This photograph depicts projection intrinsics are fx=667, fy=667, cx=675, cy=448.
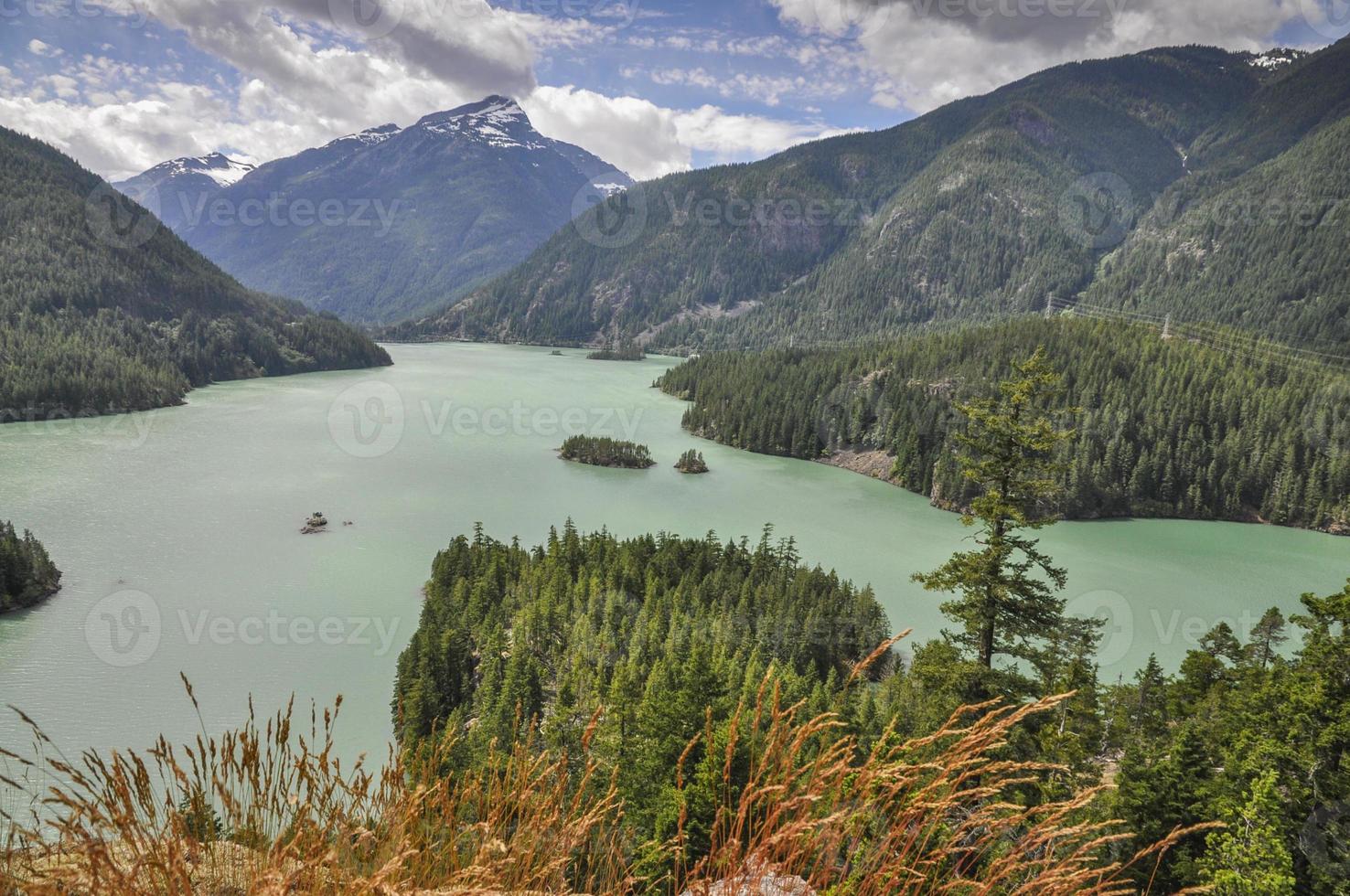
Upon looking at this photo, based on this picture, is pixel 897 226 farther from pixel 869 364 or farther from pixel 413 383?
pixel 413 383

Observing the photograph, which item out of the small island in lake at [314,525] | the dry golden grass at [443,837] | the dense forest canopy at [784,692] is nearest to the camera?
the dry golden grass at [443,837]

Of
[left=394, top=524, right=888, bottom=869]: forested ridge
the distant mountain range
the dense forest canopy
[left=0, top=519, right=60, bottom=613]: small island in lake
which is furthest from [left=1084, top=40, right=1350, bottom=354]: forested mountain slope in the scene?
[left=0, top=519, right=60, bottom=613]: small island in lake

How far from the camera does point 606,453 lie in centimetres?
5372

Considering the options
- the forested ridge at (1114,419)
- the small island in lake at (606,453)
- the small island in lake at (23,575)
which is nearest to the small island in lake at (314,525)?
the small island in lake at (23,575)

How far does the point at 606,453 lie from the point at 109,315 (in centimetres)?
7984

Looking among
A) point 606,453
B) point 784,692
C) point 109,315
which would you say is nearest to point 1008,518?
point 784,692

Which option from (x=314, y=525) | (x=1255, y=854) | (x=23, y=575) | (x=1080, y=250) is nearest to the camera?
(x=1255, y=854)

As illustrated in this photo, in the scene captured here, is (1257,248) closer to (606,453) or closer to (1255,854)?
(606,453)

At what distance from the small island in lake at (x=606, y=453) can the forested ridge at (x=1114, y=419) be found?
52.9 ft

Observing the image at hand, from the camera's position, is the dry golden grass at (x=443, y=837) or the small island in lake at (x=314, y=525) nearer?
the dry golden grass at (x=443, y=837)

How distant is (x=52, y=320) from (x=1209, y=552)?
4644 inches

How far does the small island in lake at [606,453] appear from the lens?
5341 cm

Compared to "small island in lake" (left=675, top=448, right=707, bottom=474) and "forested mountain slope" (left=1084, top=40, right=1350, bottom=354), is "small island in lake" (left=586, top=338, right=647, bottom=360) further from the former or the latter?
"small island in lake" (left=675, top=448, right=707, bottom=474)

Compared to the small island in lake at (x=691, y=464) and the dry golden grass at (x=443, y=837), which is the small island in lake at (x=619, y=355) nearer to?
the small island in lake at (x=691, y=464)
